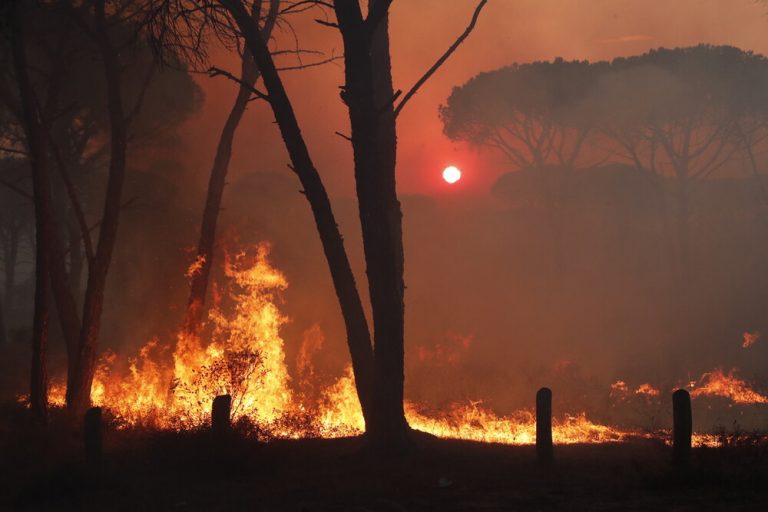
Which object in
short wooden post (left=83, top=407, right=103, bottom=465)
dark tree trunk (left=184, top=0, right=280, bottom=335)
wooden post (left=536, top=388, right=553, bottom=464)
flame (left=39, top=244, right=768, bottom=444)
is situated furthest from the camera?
dark tree trunk (left=184, top=0, right=280, bottom=335)

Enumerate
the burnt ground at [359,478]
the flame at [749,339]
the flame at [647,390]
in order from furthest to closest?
the flame at [749,339] < the flame at [647,390] < the burnt ground at [359,478]

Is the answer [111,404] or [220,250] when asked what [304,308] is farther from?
[111,404]

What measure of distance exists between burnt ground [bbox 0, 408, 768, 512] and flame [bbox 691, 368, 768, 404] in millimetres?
13445

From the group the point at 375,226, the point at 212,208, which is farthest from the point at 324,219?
the point at 212,208

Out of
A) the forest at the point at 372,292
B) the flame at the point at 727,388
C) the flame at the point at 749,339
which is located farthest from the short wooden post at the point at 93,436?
the flame at the point at 749,339

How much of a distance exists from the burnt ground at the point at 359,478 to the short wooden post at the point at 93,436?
164 mm

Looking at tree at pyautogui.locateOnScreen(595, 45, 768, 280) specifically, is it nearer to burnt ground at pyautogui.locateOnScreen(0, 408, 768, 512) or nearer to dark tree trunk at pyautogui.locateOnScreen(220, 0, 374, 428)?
burnt ground at pyautogui.locateOnScreen(0, 408, 768, 512)

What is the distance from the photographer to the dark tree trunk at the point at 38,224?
12.6m

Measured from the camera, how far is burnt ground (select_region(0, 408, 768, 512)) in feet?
22.9

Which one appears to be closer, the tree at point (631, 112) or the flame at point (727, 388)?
the flame at point (727, 388)

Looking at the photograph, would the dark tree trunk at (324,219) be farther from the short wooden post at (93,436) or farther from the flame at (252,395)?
the short wooden post at (93,436)

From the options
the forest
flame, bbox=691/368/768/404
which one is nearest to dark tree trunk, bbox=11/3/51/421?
the forest

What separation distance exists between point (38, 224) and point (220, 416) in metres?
5.69

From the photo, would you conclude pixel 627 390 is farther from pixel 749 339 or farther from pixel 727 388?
pixel 749 339
